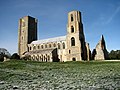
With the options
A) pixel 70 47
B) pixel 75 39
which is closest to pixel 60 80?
pixel 75 39

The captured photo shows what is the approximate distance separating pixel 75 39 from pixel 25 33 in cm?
3450

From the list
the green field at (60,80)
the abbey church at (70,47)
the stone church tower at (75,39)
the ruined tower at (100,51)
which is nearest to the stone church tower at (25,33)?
the abbey church at (70,47)

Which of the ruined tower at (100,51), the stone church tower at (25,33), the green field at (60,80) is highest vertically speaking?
the stone church tower at (25,33)

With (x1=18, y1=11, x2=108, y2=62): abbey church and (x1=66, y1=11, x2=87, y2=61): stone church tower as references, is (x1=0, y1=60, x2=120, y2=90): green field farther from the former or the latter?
(x1=66, y1=11, x2=87, y2=61): stone church tower

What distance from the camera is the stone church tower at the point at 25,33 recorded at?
9625 centimetres

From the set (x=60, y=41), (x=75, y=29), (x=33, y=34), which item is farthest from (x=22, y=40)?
(x=75, y=29)

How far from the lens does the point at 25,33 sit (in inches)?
3824

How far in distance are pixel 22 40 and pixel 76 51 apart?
37.5 meters

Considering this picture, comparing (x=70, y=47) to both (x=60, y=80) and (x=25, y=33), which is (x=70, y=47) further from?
(x=60, y=80)

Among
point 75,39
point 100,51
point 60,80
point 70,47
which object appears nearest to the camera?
point 60,80

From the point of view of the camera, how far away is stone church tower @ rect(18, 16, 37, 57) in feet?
316

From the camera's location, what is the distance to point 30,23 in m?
99.6

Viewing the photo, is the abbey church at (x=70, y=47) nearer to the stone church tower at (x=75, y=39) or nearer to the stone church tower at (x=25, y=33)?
the stone church tower at (x=75, y=39)

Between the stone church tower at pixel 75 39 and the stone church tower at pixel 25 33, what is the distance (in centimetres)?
2870
